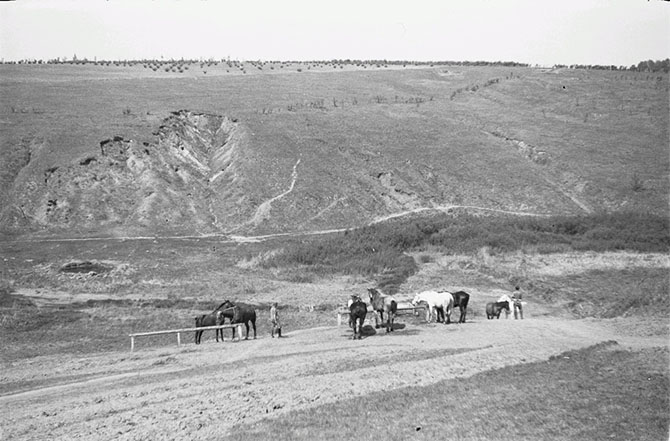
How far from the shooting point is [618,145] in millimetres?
76688

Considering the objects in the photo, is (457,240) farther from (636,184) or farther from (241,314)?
(636,184)

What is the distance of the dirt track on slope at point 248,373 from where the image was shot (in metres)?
14.9

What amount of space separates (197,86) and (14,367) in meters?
76.5

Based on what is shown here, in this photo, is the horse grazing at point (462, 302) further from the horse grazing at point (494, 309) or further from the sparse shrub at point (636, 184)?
the sparse shrub at point (636, 184)

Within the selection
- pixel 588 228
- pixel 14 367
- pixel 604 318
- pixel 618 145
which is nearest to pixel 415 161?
pixel 588 228

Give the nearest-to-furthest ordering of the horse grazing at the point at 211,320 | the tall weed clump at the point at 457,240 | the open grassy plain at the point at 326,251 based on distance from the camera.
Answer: the open grassy plain at the point at 326,251, the horse grazing at the point at 211,320, the tall weed clump at the point at 457,240

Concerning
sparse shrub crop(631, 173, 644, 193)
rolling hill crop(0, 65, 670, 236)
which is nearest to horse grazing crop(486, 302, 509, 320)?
rolling hill crop(0, 65, 670, 236)

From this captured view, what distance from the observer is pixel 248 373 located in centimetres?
1927

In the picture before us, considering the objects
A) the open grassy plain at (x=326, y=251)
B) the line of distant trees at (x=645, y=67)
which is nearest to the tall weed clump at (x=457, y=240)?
the open grassy plain at (x=326, y=251)

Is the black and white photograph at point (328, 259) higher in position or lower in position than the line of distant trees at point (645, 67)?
lower

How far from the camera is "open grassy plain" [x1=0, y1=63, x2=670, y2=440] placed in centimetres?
1562

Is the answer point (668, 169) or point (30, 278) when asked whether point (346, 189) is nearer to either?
point (30, 278)

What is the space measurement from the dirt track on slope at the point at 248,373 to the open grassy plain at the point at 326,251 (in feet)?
0.43

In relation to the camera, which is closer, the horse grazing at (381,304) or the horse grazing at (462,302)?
the horse grazing at (381,304)
